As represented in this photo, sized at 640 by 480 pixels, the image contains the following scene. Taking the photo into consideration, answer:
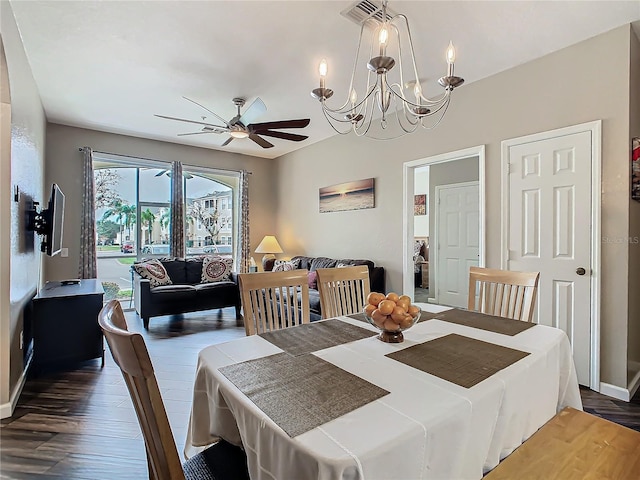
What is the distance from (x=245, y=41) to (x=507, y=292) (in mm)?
2718

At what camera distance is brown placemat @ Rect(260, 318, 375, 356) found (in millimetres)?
1465

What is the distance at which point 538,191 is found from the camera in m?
3.04

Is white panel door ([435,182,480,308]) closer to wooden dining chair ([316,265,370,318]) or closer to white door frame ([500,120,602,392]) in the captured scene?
white door frame ([500,120,602,392])

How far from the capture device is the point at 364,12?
2.32 meters

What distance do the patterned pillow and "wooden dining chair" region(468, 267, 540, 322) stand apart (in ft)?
13.5

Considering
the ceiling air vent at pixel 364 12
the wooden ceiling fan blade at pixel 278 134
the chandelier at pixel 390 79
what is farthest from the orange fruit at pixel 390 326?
the wooden ceiling fan blade at pixel 278 134

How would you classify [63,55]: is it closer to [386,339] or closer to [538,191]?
[386,339]

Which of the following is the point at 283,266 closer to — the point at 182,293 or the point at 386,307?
the point at 182,293

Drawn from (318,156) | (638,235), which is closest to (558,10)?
(638,235)

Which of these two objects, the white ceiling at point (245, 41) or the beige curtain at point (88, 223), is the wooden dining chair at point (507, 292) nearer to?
the white ceiling at point (245, 41)

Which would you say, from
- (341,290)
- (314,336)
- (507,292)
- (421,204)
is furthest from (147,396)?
(421,204)

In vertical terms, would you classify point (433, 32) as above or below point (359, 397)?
above

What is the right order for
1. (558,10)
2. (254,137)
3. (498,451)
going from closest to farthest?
(498,451) → (558,10) → (254,137)

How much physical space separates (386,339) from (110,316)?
3.57 feet
